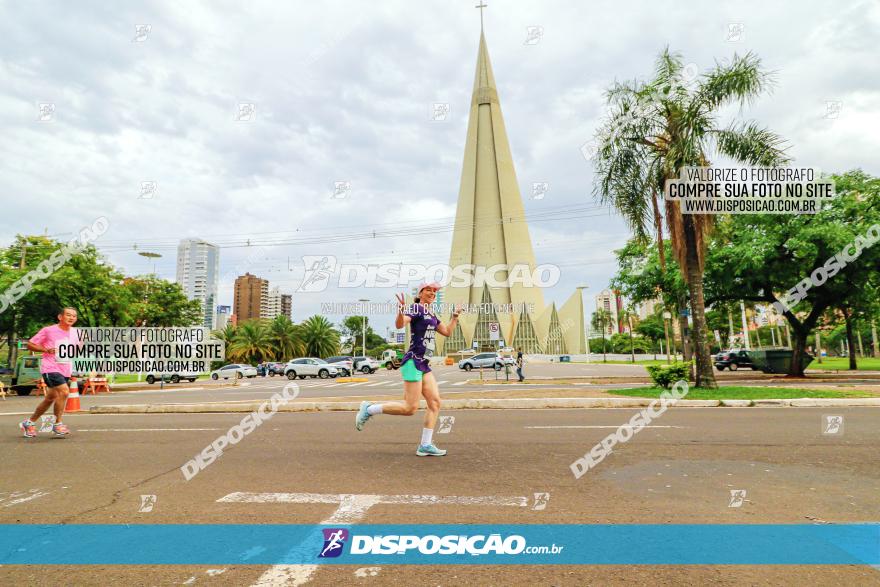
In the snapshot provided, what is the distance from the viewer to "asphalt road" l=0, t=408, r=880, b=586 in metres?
2.56

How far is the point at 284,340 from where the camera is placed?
200 feet

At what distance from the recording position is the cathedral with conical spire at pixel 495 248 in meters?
92.2

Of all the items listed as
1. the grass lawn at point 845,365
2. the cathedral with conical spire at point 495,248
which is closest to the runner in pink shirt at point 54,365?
the grass lawn at point 845,365

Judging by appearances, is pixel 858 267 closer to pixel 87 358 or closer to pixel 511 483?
pixel 511 483

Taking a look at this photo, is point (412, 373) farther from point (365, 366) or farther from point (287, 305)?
point (287, 305)

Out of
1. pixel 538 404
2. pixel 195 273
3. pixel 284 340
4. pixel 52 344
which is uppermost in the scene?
pixel 195 273

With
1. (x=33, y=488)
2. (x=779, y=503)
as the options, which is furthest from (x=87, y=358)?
(x=779, y=503)

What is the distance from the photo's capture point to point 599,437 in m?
6.51

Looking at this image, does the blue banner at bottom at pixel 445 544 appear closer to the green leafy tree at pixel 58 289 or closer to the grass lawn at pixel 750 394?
the grass lawn at pixel 750 394

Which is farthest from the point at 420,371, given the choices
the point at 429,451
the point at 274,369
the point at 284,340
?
the point at 284,340

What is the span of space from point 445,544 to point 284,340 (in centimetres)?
6129

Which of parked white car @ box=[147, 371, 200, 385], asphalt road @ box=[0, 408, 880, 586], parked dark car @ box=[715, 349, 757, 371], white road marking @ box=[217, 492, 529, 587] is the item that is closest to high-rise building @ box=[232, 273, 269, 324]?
parked white car @ box=[147, 371, 200, 385]

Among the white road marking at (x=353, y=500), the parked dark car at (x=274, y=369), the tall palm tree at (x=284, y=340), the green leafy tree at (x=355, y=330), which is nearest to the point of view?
the white road marking at (x=353, y=500)

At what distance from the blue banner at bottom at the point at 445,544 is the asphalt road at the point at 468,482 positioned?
0.11 m
